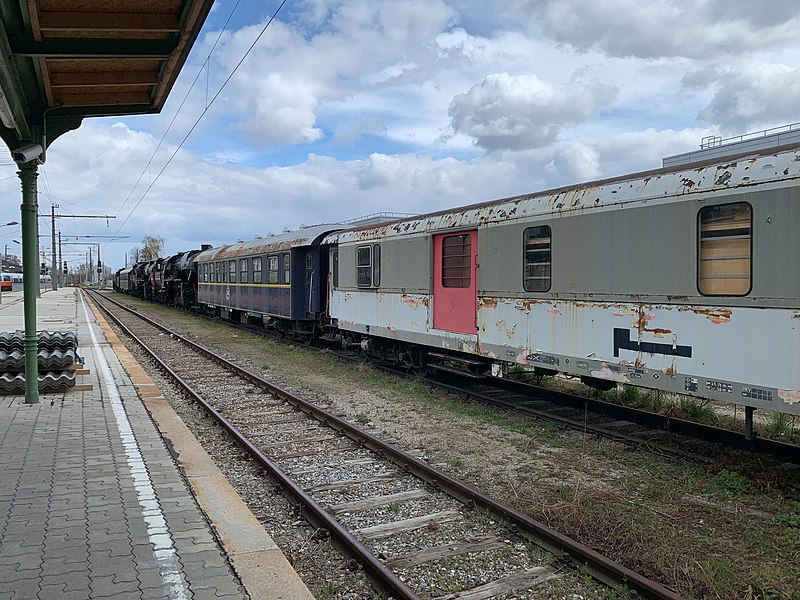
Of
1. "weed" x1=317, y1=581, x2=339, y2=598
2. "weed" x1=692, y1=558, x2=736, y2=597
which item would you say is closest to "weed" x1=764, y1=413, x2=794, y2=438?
"weed" x1=692, y1=558, x2=736, y2=597

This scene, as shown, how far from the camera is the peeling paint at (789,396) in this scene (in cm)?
559

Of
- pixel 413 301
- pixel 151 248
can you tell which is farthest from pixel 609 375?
pixel 151 248

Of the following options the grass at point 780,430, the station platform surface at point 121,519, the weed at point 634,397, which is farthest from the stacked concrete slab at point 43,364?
the grass at point 780,430

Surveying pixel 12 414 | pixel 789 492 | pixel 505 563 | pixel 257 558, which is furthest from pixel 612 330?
pixel 12 414

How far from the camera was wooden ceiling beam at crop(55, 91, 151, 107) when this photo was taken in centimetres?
869

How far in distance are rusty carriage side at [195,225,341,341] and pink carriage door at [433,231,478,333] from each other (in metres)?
5.82

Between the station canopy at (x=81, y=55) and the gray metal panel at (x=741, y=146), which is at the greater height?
the gray metal panel at (x=741, y=146)

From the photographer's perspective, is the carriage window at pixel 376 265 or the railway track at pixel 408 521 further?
the carriage window at pixel 376 265

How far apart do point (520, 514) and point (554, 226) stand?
4.03m

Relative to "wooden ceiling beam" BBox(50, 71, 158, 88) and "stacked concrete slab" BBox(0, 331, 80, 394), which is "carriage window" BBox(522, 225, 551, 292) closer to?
"wooden ceiling beam" BBox(50, 71, 158, 88)

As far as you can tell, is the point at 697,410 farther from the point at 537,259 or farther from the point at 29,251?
the point at 29,251

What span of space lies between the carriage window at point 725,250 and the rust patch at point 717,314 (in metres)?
0.15

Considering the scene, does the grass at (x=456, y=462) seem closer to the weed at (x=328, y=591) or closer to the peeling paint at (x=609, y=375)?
the peeling paint at (x=609, y=375)

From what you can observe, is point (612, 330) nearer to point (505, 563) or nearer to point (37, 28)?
point (505, 563)
